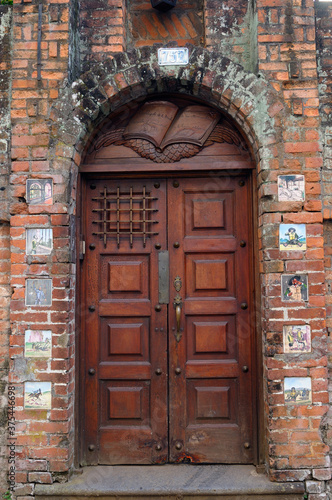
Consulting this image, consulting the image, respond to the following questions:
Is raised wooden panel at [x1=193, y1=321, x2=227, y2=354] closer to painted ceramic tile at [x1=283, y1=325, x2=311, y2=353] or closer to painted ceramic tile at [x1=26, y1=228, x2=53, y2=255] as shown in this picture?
painted ceramic tile at [x1=283, y1=325, x2=311, y2=353]

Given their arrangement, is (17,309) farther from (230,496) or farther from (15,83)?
(230,496)

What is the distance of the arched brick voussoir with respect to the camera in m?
3.15

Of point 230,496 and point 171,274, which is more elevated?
point 171,274

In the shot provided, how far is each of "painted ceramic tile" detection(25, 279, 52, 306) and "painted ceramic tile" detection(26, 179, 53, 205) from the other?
63cm

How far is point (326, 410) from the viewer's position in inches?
118

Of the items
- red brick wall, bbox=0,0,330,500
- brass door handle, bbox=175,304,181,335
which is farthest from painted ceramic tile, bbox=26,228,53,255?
brass door handle, bbox=175,304,181,335

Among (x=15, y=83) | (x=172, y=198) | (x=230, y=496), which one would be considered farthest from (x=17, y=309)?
(x=230, y=496)

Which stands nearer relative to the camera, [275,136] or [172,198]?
[275,136]

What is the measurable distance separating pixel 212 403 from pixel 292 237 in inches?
58.6

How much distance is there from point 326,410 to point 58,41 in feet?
11.4

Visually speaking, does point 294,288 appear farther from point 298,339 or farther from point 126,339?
point 126,339

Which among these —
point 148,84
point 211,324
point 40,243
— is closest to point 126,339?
point 211,324

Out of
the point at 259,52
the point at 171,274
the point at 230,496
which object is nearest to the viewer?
the point at 230,496

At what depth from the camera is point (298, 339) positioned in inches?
120
